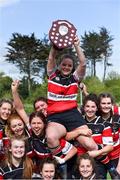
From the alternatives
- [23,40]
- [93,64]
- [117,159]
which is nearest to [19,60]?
[23,40]

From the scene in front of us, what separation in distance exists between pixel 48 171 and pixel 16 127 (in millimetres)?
622

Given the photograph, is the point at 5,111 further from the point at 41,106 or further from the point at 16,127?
the point at 41,106

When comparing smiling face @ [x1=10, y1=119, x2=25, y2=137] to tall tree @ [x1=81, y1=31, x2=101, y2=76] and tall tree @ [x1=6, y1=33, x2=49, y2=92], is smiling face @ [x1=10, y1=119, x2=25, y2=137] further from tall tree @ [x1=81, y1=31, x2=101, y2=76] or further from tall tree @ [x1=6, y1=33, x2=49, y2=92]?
tall tree @ [x1=81, y1=31, x2=101, y2=76]

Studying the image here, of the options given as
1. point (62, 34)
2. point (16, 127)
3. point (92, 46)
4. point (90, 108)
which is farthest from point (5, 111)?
point (92, 46)

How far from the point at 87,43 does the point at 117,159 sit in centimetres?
4316

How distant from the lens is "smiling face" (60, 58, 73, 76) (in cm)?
481

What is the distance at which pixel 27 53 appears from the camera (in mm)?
40219

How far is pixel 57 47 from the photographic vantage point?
4.73 m

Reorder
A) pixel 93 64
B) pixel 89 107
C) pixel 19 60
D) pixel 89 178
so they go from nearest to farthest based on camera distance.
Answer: pixel 89 178, pixel 89 107, pixel 19 60, pixel 93 64

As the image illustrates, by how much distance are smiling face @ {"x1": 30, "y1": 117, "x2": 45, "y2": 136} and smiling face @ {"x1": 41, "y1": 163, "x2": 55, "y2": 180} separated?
1.33 ft

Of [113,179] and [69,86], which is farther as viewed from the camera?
[113,179]

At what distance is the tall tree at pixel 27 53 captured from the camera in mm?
38778

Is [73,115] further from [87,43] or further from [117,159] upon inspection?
[87,43]

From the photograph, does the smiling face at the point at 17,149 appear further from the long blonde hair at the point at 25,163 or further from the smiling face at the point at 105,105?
the smiling face at the point at 105,105
